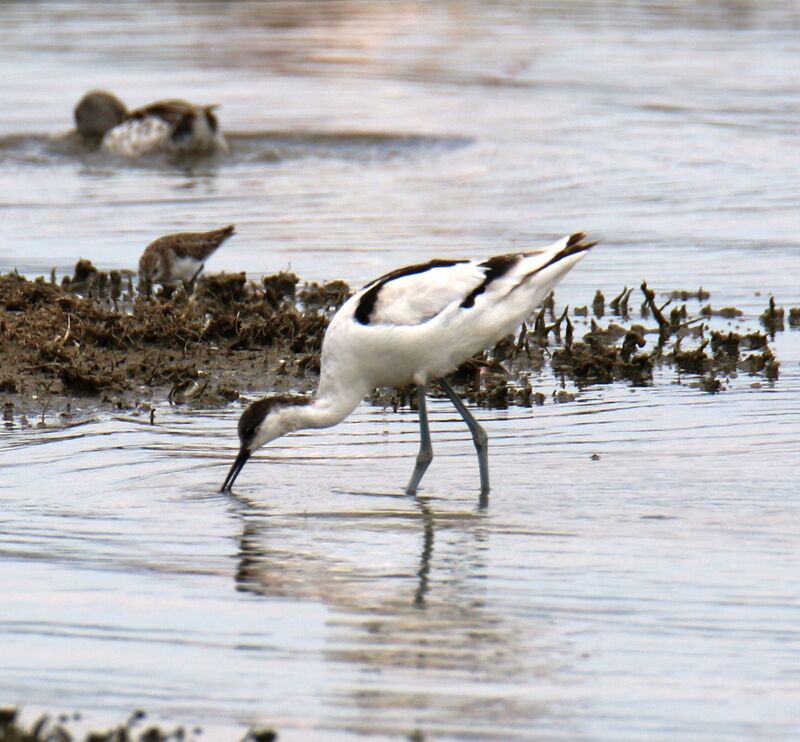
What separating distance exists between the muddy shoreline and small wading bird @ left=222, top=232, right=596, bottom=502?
1.34 metres

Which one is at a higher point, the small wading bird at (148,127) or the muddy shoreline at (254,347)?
the small wading bird at (148,127)

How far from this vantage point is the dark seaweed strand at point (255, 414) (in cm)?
759

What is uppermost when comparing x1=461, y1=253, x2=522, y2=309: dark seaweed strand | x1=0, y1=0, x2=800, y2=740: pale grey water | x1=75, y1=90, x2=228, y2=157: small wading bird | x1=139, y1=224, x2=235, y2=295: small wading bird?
x1=75, y1=90, x2=228, y2=157: small wading bird

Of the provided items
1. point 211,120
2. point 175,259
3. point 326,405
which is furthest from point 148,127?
point 326,405

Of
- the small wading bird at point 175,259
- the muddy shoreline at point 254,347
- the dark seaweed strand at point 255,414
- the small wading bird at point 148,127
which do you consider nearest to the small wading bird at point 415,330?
the dark seaweed strand at point 255,414

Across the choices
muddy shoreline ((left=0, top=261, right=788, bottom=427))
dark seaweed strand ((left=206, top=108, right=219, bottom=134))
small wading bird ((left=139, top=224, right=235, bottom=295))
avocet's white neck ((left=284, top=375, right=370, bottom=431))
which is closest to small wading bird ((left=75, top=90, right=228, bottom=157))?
dark seaweed strand ((left=206, top=108, right=219, bottom=134))

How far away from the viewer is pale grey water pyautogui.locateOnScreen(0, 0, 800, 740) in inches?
205

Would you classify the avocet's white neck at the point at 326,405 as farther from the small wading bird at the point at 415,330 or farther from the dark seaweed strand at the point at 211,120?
the dark seaweed strand at the point at 211,120

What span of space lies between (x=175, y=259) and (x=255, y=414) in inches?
153

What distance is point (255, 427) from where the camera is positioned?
7.60 meters

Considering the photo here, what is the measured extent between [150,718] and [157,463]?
3.12m

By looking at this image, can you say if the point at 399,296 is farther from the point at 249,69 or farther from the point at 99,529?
the point at 249,69

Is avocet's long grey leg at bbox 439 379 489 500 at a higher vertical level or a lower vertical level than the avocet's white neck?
lower

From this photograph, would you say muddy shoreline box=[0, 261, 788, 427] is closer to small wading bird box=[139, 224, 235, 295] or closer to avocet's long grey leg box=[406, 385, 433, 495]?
small wading bird box=[139, 224, 235, 295]
